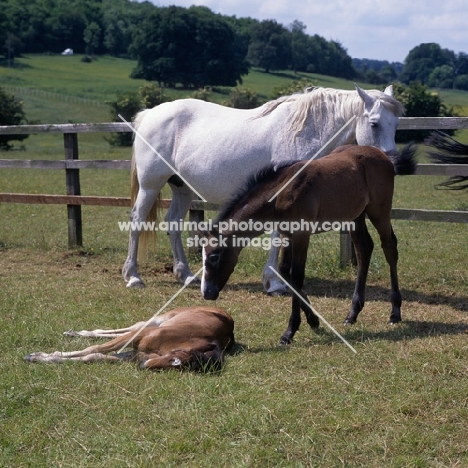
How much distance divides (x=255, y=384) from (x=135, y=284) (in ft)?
11.3

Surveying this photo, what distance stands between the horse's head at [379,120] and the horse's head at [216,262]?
1826 mm

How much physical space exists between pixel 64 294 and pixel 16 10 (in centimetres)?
9024

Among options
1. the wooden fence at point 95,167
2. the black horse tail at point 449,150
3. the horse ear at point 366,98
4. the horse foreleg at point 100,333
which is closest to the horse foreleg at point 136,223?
the wooden fence at point 95,167

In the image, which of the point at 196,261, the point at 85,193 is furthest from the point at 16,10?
the point at 196,261

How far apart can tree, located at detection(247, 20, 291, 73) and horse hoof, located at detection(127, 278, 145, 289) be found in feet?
247

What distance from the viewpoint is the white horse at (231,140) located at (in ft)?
21.7

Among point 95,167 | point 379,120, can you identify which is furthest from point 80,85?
point 379,120

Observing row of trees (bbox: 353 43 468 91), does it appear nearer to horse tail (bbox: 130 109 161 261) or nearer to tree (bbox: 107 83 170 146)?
tree (bbox: 107 83 170 146)

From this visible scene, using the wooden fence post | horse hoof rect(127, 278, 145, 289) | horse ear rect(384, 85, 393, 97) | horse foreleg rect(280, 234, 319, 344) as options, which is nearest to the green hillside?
the wooden fence post

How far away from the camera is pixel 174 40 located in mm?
66312

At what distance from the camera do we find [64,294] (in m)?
7.09

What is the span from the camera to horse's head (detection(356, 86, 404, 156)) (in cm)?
639

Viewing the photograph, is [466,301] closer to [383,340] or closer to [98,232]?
[383,340]

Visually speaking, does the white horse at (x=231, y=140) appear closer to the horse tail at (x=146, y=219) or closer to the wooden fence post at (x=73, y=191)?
the horse tail at (x=146, y=219)
